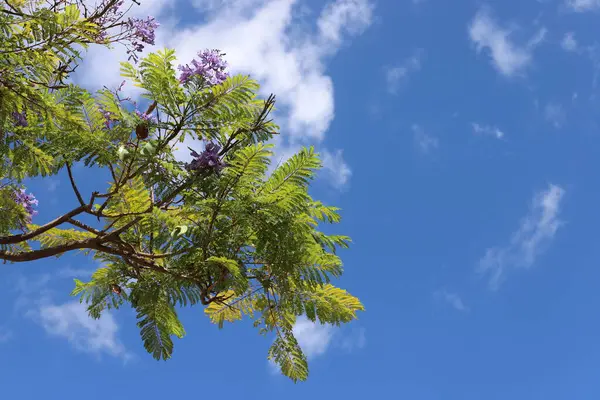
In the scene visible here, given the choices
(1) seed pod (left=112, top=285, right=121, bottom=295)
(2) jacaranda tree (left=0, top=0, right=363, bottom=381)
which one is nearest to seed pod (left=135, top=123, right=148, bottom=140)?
(2) jacaranda tree (left=0, top=0, right=363, bottom=381)

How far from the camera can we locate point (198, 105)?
4.41 meters

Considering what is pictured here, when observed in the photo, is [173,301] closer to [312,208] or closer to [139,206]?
[139,206]

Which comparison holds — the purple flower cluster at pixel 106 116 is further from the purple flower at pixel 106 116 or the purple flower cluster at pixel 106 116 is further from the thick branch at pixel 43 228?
the thick branch at pixel 43 228

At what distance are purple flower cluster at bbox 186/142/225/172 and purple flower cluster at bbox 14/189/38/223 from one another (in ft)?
7.44

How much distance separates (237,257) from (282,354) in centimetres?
110

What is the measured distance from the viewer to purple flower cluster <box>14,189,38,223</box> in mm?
6004

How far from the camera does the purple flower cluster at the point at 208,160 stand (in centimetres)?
442

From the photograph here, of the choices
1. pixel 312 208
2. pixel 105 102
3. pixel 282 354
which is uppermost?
pixel 105 102

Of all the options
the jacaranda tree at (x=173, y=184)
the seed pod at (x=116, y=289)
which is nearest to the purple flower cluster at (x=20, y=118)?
the jacaranda tree at (x=173, y=184)

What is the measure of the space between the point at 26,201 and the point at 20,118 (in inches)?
48.6

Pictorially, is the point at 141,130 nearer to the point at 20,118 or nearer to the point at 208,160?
the point at 208,160

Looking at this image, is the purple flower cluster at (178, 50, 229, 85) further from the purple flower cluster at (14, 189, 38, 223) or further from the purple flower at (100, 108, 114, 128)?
the purple flower cluster at (14, 189, 38, 223)

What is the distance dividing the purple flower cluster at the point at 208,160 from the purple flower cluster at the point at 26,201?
89.3 inches

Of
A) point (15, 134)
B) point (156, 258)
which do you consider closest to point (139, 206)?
point (156, 258)
